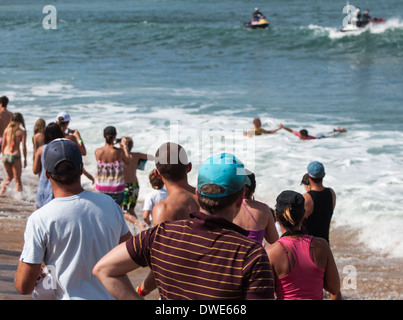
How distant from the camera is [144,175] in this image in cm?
1173

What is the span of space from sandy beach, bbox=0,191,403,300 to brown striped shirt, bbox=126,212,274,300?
9.67 feet

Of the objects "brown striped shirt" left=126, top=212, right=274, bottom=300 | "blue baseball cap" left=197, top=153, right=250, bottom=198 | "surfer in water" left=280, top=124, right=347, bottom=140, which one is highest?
"blue baseball cap" left=197, top=153, right=250, bottom=198

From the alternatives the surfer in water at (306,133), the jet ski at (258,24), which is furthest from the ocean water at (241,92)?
the jet ski at (258,24)

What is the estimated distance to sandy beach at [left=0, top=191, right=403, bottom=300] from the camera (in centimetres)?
610

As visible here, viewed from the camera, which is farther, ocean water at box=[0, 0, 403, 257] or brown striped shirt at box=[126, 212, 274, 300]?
ocean water at box=[0, 0, 403, 257]

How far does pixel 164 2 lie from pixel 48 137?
62695mm

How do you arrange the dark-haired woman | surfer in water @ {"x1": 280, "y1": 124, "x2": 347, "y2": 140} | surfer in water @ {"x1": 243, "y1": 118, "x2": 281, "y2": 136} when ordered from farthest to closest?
surfer in water @ {"x1": 243, "y1": 118, "x2": 281, "y2": 136} → surfer in water @ {"x1": 280, "y1": 124, "x2": 347, "y2": 140} → the dark-haired woman

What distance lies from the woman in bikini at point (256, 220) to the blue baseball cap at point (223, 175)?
166cm

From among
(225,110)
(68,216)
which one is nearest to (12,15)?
(225,110)

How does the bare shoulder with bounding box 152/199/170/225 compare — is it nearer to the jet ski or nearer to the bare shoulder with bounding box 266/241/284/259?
the bare shoulder with bounding box 266/241/284/259

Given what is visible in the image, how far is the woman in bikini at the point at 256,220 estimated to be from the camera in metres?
3.99

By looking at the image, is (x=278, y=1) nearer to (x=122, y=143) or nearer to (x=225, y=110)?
(x=225, y=110)

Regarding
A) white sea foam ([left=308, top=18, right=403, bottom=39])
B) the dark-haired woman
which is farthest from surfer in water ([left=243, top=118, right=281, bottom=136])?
white sea foam ([left=308, top=18, right=403, bottom=39])
